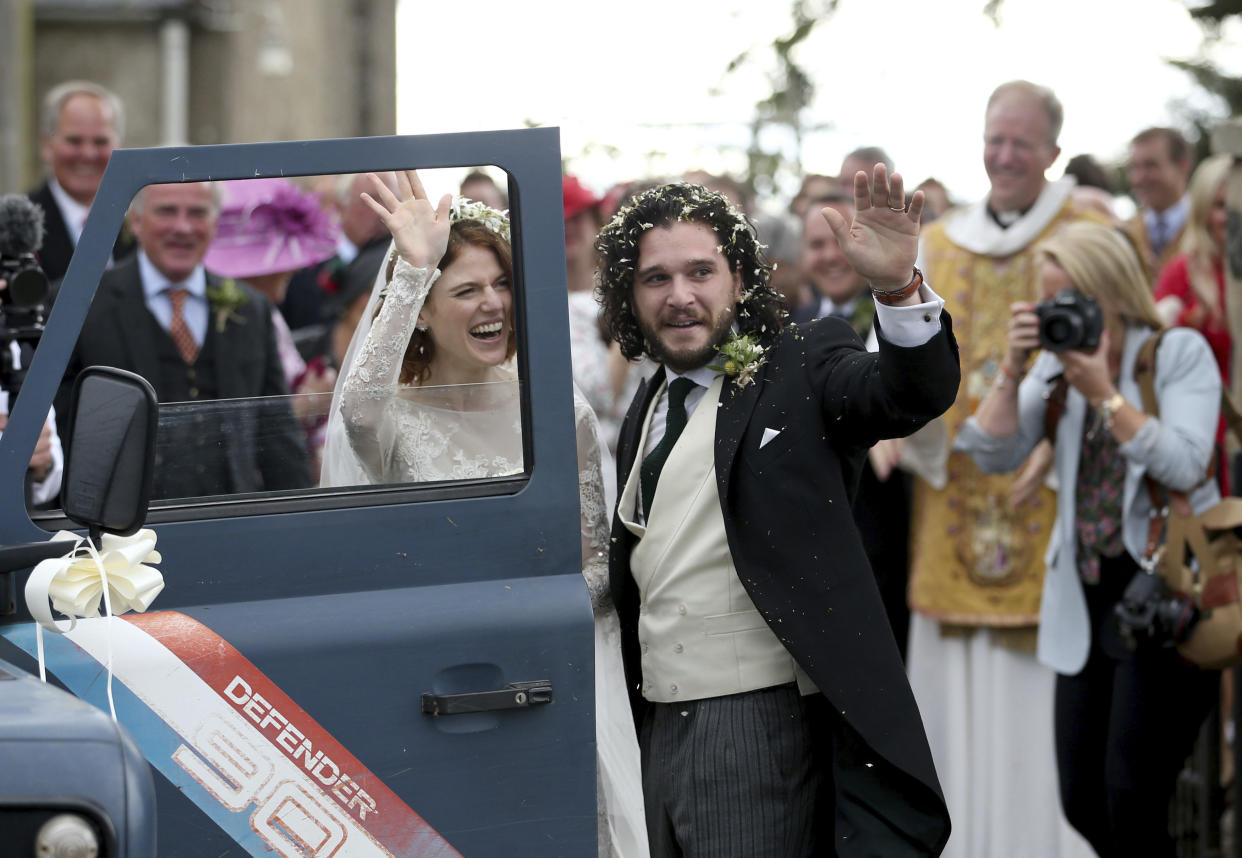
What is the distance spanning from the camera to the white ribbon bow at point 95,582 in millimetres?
2217

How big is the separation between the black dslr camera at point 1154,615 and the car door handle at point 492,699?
2.14m

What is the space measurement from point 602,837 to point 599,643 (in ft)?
1.39

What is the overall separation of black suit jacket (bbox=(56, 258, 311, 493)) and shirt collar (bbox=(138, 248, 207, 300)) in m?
0.03

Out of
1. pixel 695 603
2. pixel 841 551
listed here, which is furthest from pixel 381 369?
pixel 841 551

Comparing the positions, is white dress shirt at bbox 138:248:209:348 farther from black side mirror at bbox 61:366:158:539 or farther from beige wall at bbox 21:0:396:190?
beige wall at bbox 21:0:396:190

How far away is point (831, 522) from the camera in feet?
9.46

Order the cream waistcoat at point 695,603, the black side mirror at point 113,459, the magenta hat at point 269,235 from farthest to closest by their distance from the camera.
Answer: the magenta hat at point 269,235, the cream waistcoat at point 695,603, the black side mirror at point 113,459

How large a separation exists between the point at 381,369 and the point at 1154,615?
2357 mm

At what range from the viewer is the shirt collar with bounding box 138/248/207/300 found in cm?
456

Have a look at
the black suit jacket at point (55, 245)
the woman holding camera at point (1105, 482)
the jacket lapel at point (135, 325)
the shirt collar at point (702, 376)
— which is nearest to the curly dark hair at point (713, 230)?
the shirt collar at point (702, 376)

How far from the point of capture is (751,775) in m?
2.87

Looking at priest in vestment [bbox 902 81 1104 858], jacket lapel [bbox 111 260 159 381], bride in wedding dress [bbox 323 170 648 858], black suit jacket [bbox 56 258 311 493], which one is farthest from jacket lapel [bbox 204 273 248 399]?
priest in vestment [bbox 902 81 1104 858]

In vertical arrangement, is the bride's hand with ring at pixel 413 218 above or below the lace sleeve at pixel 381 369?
above

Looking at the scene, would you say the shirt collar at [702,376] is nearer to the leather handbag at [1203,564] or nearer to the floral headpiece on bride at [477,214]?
the floral headpiece on bride at [477,214]
